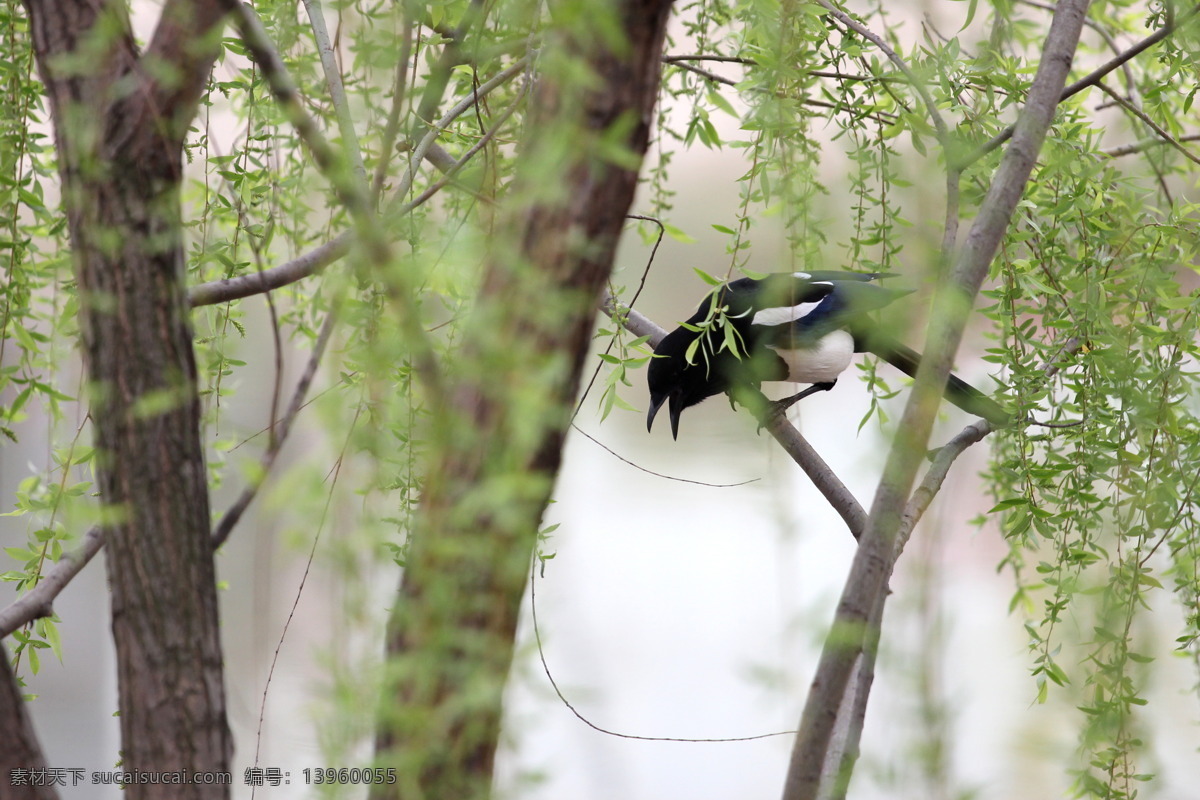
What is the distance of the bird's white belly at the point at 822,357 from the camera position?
197 centimetres

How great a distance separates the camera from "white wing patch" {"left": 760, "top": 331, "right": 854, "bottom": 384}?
197 centimetres

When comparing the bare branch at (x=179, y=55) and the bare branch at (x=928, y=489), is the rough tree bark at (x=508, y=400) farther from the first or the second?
the bare branch at (x=928, y=489)

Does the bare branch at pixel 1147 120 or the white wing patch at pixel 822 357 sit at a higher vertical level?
the white wing patch at pixel 822 357

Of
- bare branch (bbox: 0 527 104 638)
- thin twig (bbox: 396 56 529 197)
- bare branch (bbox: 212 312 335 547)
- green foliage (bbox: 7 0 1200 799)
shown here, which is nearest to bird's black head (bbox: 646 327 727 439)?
green foliage (bbox: 7 0 1200 799)

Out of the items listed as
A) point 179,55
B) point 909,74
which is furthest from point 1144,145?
→ point 179,55

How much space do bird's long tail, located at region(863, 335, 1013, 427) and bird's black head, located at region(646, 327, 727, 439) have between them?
1.12 feet

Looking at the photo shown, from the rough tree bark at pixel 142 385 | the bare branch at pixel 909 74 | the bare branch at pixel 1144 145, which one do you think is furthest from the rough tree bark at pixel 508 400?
the bare branch at pixel 1144 145

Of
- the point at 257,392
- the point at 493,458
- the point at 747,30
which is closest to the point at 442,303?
the point at 747,30

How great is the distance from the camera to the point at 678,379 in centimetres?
204

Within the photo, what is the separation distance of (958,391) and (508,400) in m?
1.22

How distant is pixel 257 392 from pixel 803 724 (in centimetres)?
222

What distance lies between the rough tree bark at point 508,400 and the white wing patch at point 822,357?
1386mm

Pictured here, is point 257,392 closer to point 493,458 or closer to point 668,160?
point 668,160

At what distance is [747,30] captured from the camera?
1.27 m
